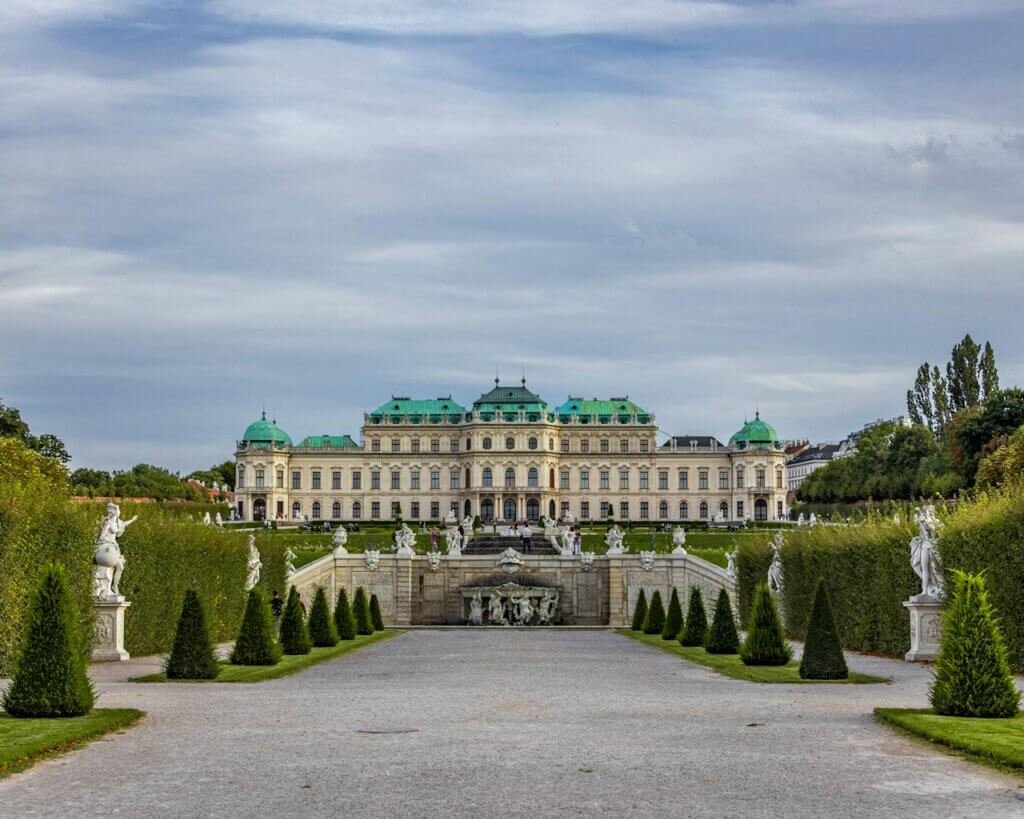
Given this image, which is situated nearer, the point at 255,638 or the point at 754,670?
the point at 754,670

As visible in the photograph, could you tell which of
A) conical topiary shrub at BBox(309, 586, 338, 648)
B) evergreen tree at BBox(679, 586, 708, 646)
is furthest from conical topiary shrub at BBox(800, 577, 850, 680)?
conical topiary shrub at BBox(309, 586, 338, 648)

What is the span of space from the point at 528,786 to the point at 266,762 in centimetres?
227

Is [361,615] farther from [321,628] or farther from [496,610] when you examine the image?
[496,610]

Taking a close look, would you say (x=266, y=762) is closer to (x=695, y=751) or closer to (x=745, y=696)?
(x=695, y=751)

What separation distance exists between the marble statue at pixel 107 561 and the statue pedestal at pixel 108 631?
0.13 meters

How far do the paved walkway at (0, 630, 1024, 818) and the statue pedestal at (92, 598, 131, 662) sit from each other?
5.33m

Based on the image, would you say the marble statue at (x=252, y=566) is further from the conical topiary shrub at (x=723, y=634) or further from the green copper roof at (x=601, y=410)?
the green copper roof at (x=601, y=410)

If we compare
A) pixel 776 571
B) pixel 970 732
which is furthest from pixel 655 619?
pixel 970 732

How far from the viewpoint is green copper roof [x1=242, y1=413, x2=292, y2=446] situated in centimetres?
12950

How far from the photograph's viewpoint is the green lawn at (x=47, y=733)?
10648mm

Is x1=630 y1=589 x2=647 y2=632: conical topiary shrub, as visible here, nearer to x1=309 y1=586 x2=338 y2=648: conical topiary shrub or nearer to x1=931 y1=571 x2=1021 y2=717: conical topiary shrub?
x1=309 y1=586 x2=338 y2=648: conical topiary shrub

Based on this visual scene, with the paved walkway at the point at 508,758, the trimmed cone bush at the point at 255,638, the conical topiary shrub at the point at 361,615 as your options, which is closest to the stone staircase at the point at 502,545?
the conical topiary shrub at the point at 361,615

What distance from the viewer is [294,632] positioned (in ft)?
85.1

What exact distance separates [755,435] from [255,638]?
4406 inches
